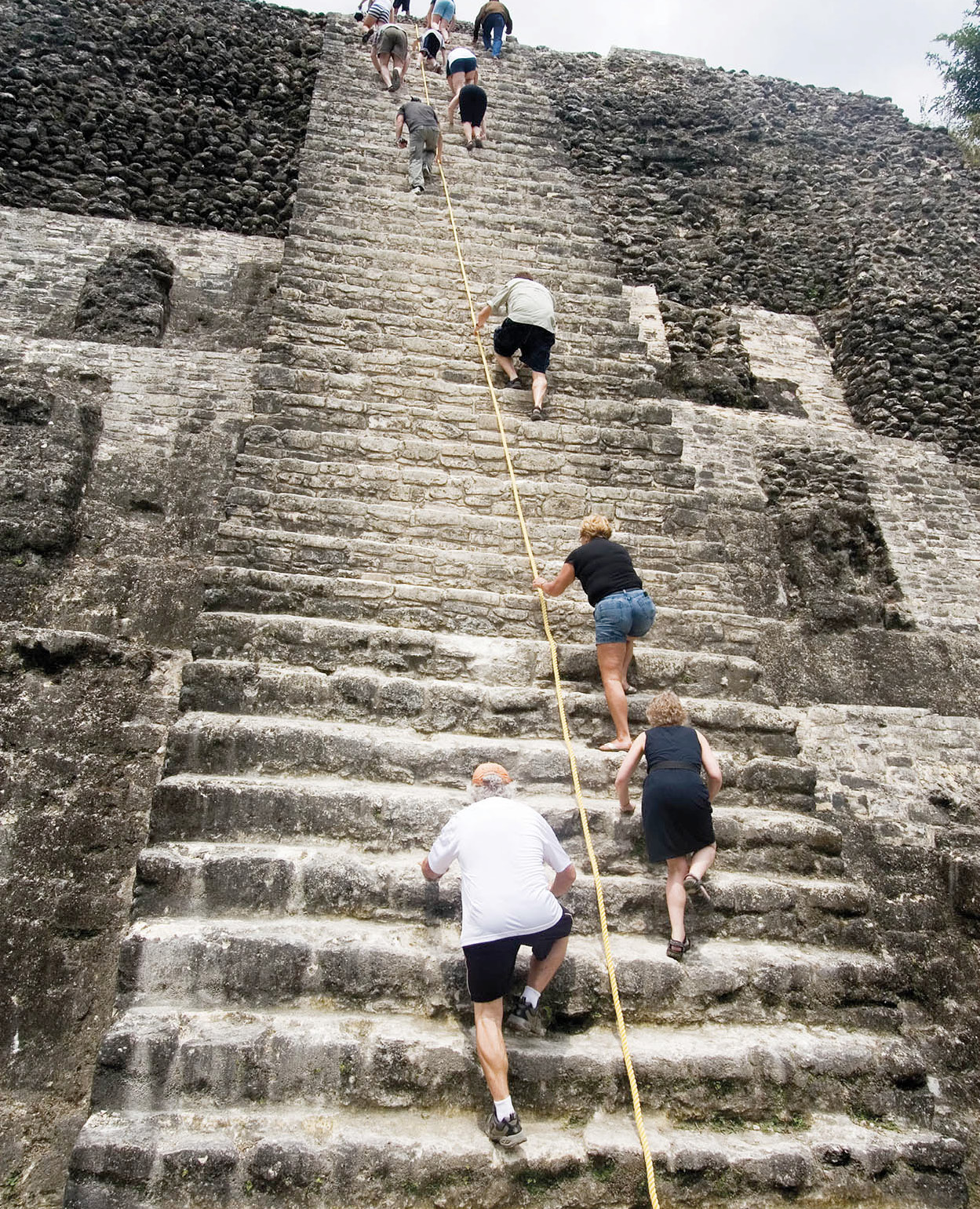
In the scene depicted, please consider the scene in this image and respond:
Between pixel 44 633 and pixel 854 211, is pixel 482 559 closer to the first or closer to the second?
pixel 44 633

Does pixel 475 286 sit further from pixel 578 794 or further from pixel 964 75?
pixel 964 75

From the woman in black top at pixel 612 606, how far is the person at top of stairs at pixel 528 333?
177 centimetres

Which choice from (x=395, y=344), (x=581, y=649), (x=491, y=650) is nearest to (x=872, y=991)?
(x=581, y=649)

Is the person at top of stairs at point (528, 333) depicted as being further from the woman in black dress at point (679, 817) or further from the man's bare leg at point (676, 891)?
the man's bare leg at point (676, 891)

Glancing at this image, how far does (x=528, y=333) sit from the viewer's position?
5.67 metres

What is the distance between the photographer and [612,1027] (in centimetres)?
292

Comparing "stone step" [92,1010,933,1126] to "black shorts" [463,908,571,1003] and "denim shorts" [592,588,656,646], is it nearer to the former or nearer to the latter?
"black shorts" [463,908,571,1003]

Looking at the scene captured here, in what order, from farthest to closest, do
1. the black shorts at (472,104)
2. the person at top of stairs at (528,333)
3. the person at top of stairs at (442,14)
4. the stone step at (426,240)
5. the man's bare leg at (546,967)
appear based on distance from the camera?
the person at top of stairs at (442,14) < the black shorts at (472,104) < the stone step at (426,240) < the person at top of stairs at (528,333) < the man's bare leg at (546,967)

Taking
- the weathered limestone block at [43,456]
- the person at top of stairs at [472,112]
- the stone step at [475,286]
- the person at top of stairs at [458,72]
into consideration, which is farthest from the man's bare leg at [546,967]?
the person at top of stairs at [458,72]

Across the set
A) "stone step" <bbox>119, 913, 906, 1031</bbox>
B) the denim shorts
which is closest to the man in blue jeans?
the denim shorts

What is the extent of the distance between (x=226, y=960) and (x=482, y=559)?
2.45m

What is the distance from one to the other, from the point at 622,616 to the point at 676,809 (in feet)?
3.28

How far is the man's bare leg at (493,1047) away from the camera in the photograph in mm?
2500

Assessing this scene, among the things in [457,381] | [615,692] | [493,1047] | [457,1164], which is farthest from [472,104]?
[457,1164]
